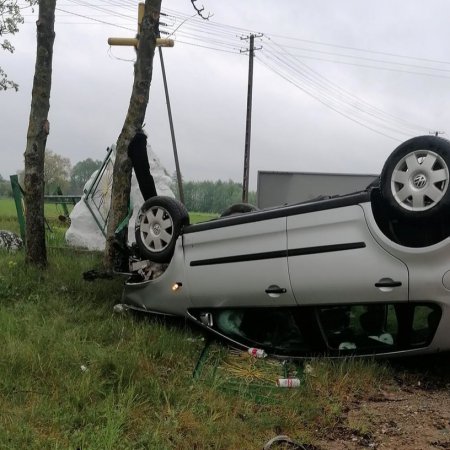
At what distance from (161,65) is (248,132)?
578 centimetres

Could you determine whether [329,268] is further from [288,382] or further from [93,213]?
[93,213]

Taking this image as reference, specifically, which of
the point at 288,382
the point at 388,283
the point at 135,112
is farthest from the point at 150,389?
the point at 135,112

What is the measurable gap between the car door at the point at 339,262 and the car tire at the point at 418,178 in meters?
0.30

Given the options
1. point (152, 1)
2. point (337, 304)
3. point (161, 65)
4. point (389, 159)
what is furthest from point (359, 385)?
point (161, 65)

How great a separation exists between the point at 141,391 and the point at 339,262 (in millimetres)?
1645

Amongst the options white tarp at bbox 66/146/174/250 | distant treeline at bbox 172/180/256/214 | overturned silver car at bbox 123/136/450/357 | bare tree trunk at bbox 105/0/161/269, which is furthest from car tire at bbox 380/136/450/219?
distant treeline at bbox 172/180/256/214

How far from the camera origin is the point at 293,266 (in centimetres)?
413

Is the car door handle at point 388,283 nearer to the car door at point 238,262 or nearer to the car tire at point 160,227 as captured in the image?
the car door at point 238,262

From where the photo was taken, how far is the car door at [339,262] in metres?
3.75

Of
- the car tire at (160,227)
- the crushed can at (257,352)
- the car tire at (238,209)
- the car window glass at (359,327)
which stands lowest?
the crushed can at (257,352)

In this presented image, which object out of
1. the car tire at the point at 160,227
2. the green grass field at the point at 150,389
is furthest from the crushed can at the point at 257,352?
the car tire at the point at 160,227

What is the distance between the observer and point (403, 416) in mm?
3432

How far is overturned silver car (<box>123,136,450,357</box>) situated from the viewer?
11.9 ft

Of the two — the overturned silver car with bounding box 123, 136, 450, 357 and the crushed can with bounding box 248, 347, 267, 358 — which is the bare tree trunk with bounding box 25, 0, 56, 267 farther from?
the crushed can with bounding box 248, 347, 267, 358
